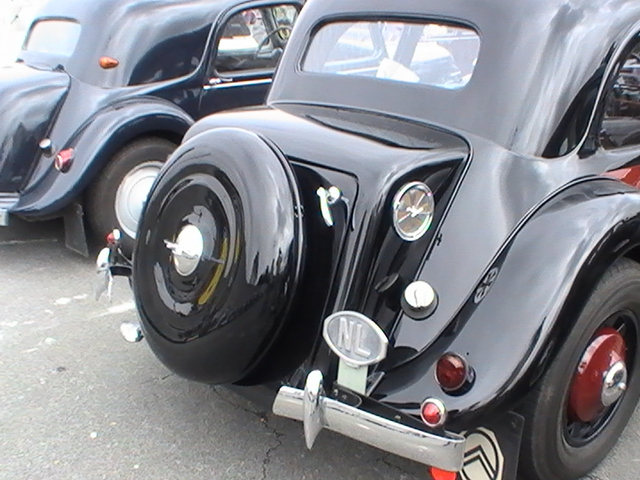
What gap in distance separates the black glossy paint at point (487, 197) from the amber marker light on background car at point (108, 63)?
7.44 ft

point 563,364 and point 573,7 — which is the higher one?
point 573,7

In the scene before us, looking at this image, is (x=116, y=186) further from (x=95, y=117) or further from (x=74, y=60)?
(x=74, y=60)

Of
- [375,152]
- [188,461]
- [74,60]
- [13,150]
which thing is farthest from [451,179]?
[74,60]

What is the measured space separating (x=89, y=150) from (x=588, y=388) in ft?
10.6

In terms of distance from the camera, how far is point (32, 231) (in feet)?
16.7

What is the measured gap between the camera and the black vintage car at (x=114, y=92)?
4.42 metres

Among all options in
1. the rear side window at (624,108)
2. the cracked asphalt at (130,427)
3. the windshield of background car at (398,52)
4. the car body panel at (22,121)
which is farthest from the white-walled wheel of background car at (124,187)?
the rear side window at (624,108)

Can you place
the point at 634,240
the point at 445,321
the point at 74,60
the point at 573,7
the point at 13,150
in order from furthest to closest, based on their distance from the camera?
the point at 74,60
the point at 13,150
the point at 573,7
the point at 634,240
the point at 445,321

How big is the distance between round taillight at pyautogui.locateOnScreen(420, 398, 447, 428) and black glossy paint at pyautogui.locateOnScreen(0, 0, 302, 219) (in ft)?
9.77

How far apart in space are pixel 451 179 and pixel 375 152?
28 cm

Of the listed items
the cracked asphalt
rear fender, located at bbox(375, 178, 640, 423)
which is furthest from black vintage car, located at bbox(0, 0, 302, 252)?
rear fender, located at bbox(375, 178, 640, 423)

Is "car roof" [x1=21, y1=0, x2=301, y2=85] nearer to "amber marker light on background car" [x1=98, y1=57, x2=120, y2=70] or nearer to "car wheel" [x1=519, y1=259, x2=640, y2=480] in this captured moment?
"amber marker light on background car" [x1=98, y1=57, x2=120, y2=70]

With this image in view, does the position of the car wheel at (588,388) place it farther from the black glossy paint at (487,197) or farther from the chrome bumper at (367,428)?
the chrome bumper at (367,428)

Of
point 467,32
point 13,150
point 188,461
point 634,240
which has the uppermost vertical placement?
point 467,32
